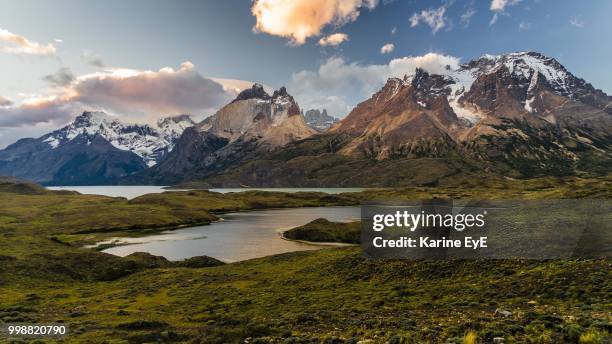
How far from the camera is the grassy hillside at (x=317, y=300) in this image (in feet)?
84.1

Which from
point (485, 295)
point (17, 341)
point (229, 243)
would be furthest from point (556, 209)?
point (229, 243)

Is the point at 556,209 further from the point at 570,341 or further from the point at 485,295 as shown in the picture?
the point at 570,341

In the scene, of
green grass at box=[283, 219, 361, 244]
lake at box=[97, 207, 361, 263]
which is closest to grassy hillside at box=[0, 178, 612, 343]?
lake at box=[97, 207, 361, 263]

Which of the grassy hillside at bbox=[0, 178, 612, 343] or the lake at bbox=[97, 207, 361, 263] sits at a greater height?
the grassy hillside at bbox=[0, 178, 612, 343]

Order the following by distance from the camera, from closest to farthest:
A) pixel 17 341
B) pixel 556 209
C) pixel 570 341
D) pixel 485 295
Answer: pixel 570 341, pixel 17 341, pixel 485 295, pixel 556 209

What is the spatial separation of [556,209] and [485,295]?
736 inches

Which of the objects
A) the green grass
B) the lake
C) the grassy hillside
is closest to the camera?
the grassy hillside

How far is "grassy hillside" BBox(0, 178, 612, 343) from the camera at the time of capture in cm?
2562

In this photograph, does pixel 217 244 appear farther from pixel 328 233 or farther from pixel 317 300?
pixel 317 300

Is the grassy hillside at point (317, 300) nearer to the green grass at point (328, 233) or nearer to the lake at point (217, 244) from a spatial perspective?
the lake at point (217, 244)

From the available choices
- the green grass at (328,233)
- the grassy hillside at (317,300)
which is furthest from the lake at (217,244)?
the grassy hillside at (317,300)

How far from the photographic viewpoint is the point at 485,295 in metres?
35.9

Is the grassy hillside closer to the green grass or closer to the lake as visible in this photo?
the lake

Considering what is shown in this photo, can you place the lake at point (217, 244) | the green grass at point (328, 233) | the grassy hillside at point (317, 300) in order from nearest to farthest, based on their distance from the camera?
the grassy hillside at point (317, 300) < the lake at point (217, 244) < the green grass at point (328, 233)
